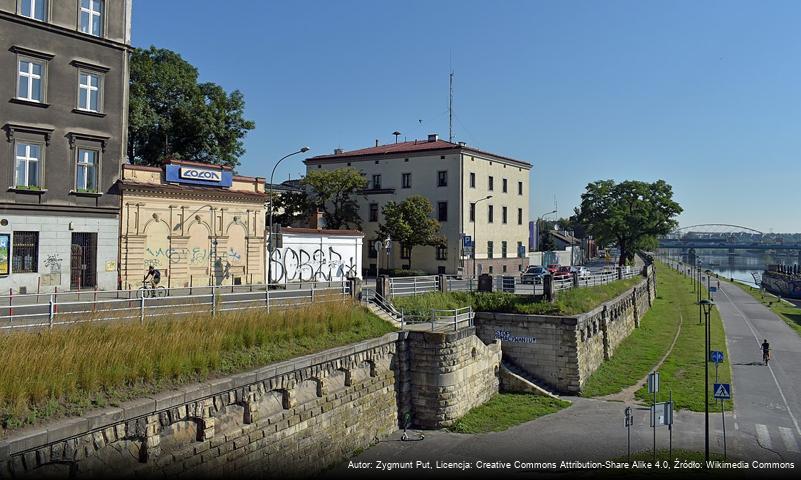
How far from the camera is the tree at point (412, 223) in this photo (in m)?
49.3

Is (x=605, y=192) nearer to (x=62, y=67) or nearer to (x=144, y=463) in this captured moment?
(x=62, y=67)

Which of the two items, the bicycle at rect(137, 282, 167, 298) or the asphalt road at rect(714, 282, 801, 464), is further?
the asphalt road at rect(714, 282, 801, 464)

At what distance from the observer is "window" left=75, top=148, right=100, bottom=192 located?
86.1 ft

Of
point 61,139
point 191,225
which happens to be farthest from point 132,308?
point 191,225

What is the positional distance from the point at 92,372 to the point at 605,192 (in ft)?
248

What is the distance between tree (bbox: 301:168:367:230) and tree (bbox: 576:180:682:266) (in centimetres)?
3749

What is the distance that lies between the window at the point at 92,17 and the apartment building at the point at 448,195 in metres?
31.5

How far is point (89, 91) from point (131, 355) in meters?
18.3

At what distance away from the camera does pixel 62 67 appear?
83.6ft

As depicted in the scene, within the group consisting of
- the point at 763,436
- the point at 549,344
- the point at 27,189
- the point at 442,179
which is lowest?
the point at 763,436

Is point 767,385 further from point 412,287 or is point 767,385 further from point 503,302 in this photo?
point 412,287

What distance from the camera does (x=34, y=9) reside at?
24.6 m

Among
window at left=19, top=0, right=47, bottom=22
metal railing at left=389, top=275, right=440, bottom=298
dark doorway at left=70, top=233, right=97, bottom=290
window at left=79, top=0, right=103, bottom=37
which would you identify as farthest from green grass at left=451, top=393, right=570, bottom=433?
window at left=19, top=0, right=47, bottom=22

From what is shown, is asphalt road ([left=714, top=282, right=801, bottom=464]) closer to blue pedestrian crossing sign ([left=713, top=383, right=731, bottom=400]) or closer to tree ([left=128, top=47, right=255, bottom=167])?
blue pedestrian crossing sign ([left=713, top=383, right=731, bottom=400])
